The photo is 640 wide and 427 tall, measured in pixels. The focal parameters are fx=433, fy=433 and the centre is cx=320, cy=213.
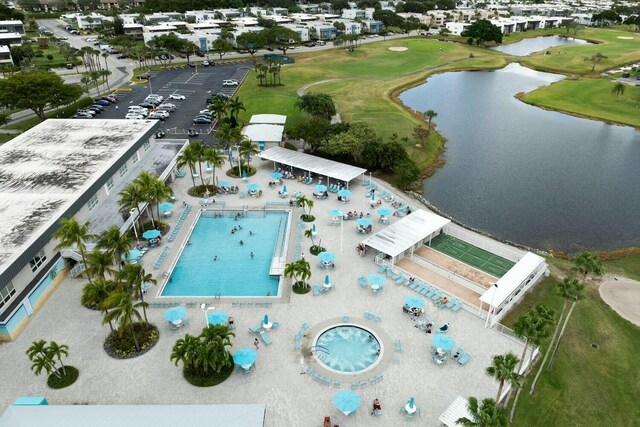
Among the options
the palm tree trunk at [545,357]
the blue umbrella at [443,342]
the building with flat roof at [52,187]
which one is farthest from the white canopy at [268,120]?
the palm tree trunk at [545,357]

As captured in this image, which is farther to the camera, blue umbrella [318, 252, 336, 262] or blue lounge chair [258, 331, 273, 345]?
blue umbrella [318, 252, 336, 262]

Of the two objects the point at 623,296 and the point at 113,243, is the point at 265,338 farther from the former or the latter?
the point at 623,296

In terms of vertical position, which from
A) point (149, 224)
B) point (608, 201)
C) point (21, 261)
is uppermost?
point (21, 261)

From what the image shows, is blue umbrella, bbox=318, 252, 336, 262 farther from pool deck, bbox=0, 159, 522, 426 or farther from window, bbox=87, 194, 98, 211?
window, bbox=87, 194, 98, 211

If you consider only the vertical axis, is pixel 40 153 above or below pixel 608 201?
above

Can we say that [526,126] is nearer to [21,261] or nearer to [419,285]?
[419,285]

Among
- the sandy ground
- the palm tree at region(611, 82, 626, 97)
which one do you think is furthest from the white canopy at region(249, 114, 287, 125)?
the palm tree at region(611, 82, 626, 97)

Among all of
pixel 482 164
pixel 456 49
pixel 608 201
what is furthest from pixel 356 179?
pixel 456 49

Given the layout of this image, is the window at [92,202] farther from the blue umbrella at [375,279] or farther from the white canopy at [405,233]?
the blue umbrella at [375,279]
